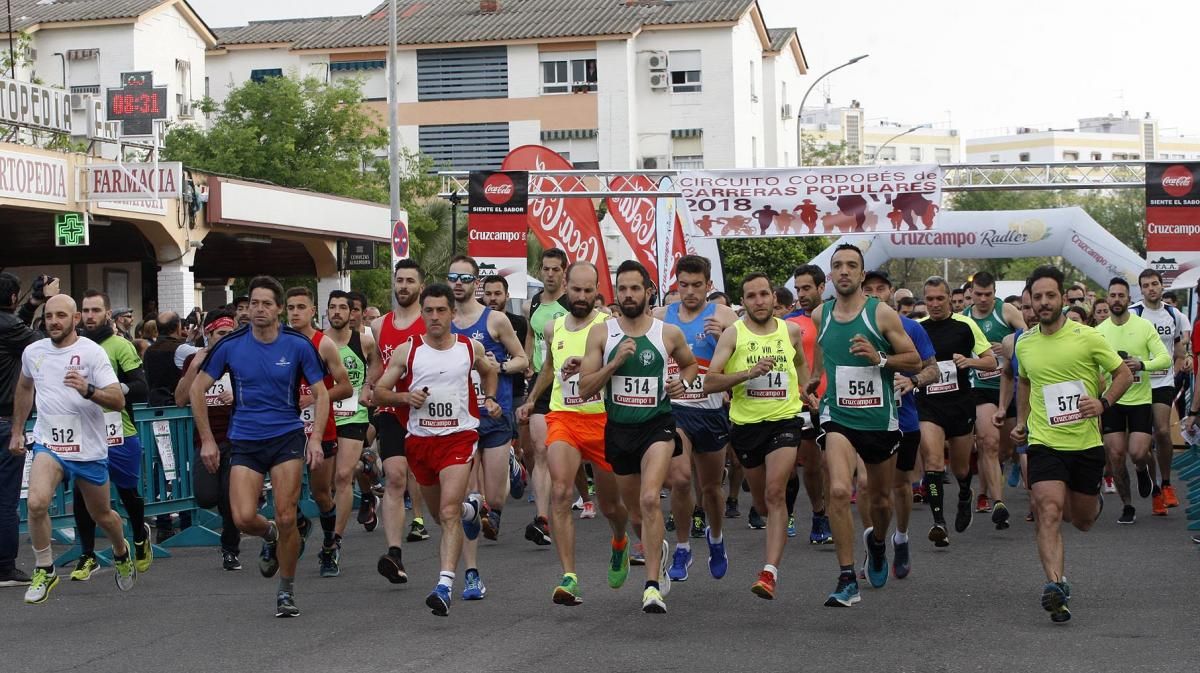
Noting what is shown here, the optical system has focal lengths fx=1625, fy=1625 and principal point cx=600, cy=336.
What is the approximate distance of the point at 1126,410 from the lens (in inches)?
550

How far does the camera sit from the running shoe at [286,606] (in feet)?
30.4

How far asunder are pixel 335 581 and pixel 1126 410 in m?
7.08

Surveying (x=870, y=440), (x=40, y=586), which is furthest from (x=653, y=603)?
(x=40, y=586)

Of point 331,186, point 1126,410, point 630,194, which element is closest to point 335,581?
point 1126,410

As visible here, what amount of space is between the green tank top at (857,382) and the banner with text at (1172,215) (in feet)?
47.6

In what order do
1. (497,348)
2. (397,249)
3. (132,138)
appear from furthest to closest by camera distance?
(132,138)
(397,249)
(497,348)

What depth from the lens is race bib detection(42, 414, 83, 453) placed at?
34.8 ft

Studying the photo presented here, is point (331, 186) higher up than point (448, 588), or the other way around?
point (331, 186)

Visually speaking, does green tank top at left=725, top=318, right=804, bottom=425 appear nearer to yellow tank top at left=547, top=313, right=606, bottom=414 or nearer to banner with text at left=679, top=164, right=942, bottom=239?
yellow tank top at left=547, top=313, right=606, bottom=414

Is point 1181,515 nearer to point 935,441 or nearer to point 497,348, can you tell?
point 935,441

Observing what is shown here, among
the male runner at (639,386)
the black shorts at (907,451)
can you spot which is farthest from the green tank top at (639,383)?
the black shorts at (907,451)

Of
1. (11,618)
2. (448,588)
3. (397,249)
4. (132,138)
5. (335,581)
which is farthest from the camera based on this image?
(132,138)

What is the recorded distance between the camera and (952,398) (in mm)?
13008

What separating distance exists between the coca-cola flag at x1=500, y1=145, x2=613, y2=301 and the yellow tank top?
14.4 metres
